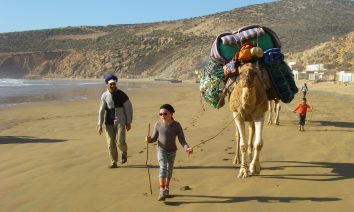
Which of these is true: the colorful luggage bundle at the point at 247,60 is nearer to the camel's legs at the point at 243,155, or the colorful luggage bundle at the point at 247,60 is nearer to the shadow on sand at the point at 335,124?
the camel's legs at the point at 243,155

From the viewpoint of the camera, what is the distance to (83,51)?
11962 centimetres

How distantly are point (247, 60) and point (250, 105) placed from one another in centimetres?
91

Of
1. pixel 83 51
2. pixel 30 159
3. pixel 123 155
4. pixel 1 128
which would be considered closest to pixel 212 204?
pixel 123 155

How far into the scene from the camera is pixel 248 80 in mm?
7457

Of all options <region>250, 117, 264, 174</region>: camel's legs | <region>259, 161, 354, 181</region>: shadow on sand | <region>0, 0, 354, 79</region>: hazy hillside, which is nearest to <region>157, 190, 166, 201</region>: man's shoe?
<region>250, 117, 264, 174</region>: camel's legs

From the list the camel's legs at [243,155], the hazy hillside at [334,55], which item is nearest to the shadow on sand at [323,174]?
the camel's legs at [243,155]

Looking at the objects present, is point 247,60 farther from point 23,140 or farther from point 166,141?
point 23,140

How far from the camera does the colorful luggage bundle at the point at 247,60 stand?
Answer: 8328 millimetres

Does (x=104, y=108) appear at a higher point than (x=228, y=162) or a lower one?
higher

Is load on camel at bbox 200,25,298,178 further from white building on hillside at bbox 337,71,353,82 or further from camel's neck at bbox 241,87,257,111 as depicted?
white building on hillside at bbox 337,71,353,82

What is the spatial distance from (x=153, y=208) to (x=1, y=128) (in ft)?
36.9

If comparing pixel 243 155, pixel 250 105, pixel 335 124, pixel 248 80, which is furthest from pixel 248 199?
pixel 335 124

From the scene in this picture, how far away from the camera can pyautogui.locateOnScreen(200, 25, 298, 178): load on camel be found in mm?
7758

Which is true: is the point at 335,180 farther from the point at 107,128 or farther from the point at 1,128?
the point at 1,128
